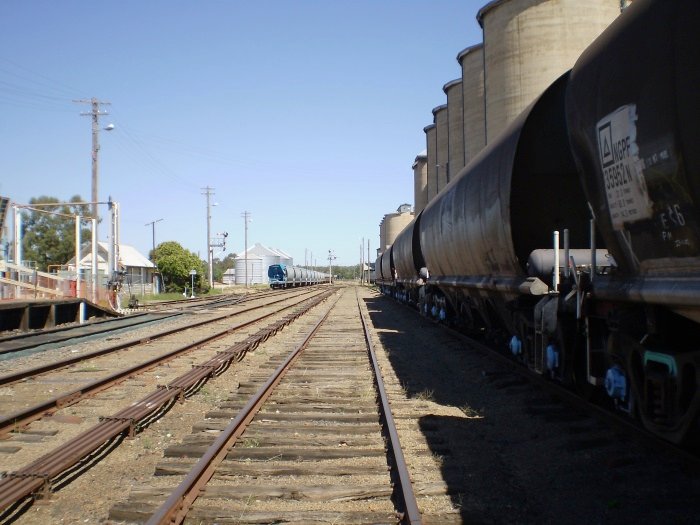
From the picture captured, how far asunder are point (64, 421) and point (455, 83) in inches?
1599

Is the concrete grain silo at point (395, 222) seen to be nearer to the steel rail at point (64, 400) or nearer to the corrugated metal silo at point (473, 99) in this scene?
the corrugated metal silo at point (473, 99)

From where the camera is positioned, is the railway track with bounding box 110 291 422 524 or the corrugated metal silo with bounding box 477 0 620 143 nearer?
the railway track with bounding box 110 291 422 524

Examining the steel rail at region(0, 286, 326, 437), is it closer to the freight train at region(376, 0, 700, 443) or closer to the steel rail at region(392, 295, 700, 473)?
the freight train at region(376, 0, 700, 443)

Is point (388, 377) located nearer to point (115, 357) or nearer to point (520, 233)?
point (520, 233)

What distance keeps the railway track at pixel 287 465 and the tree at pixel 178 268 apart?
1961 inches

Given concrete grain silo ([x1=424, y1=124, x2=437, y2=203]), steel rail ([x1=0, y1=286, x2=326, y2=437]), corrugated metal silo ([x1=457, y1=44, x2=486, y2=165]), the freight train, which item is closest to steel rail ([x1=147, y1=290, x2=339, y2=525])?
steel rail ([x1=0, y1=286, x2=326, y2=437])

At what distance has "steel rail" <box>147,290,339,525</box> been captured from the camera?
4199 mm

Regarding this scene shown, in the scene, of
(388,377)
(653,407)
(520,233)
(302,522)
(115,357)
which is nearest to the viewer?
(302,522)

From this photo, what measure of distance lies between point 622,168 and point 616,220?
486 millimetres

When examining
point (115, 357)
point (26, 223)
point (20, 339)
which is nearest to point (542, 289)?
point (115, 357)

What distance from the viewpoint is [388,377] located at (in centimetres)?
1032

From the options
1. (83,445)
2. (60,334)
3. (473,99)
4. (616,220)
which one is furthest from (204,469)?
(473,99)

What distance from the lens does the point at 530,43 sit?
89.2ft

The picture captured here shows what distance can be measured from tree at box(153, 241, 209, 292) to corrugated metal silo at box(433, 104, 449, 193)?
22.6m
